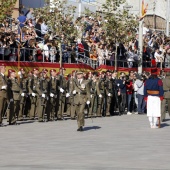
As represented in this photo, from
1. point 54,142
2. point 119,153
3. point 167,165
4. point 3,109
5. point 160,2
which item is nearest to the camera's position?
point 167,165

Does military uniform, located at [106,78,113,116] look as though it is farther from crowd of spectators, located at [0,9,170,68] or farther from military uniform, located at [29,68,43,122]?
military uniform, located at [29,68,43,122]

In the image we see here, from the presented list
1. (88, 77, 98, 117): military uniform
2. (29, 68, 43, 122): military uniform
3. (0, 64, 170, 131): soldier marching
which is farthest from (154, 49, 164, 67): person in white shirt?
(29, 68, 43, 122): military uniform

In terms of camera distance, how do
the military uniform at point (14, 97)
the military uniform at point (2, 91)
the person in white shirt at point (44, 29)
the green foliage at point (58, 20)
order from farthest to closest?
the person in white shirt at point (44, 29) → the green foliage at point (58, 20) → the military uniform at point (14, 97) → the military uniform at point (2, 91)

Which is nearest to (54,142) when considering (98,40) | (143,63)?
(98,40)

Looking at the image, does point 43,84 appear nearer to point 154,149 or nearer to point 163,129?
point 163,129

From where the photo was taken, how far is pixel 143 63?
45156 millimetres

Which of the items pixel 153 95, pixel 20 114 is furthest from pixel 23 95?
pixel 153 95

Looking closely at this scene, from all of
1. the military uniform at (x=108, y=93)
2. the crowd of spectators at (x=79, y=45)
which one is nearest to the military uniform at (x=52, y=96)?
the crowd of spectators at (x=79, y=45)

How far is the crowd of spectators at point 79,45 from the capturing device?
3325cm

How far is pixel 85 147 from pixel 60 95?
36.4ft

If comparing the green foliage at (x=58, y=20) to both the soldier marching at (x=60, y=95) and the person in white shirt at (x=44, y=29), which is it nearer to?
the person in white shirt at (x=44, y=29)

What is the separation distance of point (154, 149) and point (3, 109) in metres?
8.78

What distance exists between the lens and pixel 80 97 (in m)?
24.7

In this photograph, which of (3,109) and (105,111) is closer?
(3,109)
